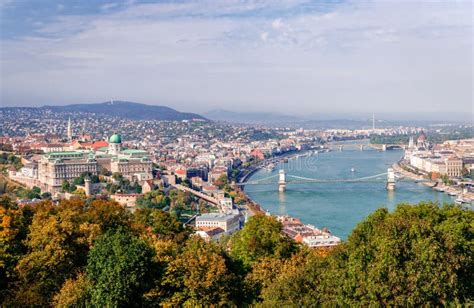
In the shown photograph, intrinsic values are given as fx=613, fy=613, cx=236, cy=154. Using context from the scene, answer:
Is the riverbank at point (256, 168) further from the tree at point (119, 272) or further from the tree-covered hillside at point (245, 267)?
the tree at point (119, 272)

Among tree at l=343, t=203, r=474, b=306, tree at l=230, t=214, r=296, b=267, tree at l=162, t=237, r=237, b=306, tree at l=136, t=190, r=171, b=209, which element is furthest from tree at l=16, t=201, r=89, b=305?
tree at l=136, t=190, r=171, b=209

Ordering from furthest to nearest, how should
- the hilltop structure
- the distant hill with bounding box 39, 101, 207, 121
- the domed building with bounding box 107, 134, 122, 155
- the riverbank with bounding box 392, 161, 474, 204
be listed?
the distant hill with bounding box 39, 101, 207, 121, the domed building with bounding box 107, 134, 122, 155, the hilltop structure, the riverbank with bounding box 392, 161, 474, 204

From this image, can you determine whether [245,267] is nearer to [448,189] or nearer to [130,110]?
[448,189]

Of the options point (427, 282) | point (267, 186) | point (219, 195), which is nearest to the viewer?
point (427, 282)

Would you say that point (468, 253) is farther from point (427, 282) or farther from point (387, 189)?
point (387, 189)

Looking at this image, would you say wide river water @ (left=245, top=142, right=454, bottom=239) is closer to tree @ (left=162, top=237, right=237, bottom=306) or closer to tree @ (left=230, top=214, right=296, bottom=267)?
tree @ (left=230, top=214, right=296, bottom=267)

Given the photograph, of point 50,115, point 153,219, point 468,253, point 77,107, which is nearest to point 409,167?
point 153,219

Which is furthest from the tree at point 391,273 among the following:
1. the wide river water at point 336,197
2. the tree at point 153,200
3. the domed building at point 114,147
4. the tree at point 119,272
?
the domed building at point 114,147
